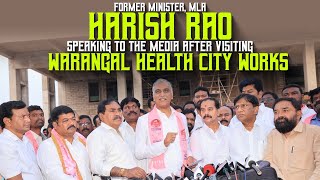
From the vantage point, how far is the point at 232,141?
5707mm

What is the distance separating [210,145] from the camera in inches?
229

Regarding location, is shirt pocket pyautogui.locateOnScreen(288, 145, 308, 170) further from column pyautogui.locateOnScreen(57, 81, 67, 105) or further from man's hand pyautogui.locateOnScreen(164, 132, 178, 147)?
column pyautogui.locateOnScreen(57, 81, 67, 105)

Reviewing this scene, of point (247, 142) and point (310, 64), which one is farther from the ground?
point (310, 64)

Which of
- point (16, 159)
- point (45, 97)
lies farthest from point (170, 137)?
point (45, 97)

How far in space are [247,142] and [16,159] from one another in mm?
2439

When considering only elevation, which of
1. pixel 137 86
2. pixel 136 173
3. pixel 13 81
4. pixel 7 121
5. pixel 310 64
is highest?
pixel 310 64

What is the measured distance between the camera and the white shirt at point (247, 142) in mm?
5598

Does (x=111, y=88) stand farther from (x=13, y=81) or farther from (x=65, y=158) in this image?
(x=65, y=158)

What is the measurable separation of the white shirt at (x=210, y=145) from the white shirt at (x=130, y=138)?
0.74 meters

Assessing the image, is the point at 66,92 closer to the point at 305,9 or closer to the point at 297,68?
the point at 297,68

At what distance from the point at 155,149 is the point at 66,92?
15.0 metres

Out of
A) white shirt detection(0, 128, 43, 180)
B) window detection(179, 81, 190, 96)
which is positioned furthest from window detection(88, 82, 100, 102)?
white shirt detection(0, 128, 43, 180)

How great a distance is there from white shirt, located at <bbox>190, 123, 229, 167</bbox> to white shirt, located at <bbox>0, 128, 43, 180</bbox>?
175 centimetres

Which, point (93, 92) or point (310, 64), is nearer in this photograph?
point (310, 64)
